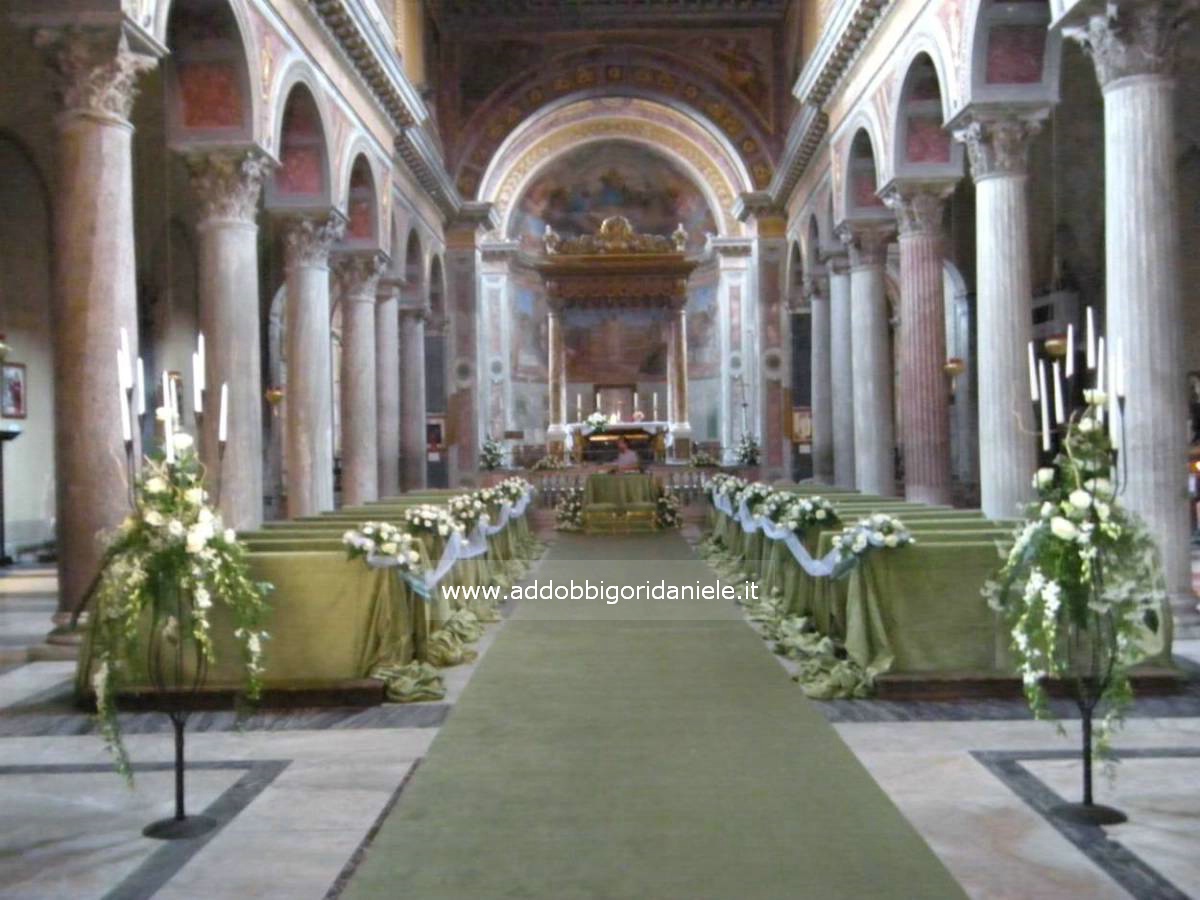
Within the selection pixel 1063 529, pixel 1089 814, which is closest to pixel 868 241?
pixel 1063 529

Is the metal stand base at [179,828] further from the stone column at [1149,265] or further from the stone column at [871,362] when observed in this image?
the stone column at [871,362]

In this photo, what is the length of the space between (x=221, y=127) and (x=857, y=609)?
29.4 ft

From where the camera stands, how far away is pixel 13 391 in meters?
16.8

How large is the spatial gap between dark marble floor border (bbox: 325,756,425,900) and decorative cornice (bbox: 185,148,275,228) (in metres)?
8.64

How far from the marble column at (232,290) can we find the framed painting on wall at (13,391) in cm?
555

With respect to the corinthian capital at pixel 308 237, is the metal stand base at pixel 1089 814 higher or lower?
lower

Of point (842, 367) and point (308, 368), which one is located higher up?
point (842, 367)

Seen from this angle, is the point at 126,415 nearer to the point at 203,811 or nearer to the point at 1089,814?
the point at 203,811

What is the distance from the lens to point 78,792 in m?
5.73

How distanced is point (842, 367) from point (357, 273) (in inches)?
353

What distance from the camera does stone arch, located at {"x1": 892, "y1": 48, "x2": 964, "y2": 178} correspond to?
50.6 ft

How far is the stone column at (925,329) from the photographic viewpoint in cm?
1565

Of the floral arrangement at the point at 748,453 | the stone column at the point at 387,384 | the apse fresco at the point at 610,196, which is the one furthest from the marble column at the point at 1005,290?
the apse fresco at the point at 610,196

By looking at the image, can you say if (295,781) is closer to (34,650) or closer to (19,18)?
(34,650)
